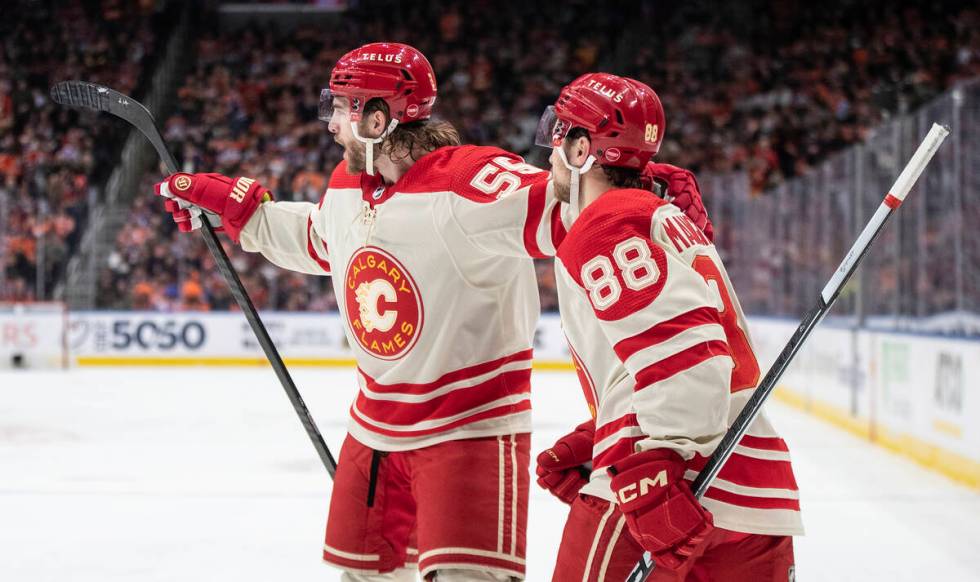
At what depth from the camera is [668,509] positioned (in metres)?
1.45

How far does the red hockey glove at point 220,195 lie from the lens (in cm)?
250

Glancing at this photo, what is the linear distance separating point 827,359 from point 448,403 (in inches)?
224

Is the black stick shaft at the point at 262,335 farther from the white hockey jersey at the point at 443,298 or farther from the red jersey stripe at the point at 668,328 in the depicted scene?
the red jersey stripe at the point at 668,328

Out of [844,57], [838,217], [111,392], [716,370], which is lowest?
[111,392]

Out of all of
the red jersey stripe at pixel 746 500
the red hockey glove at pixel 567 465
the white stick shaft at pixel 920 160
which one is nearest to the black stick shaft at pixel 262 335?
the red hockey glove at pixel 567 465

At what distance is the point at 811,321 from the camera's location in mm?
1710

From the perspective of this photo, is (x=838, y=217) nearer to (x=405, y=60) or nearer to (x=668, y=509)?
(x=405, y=60)

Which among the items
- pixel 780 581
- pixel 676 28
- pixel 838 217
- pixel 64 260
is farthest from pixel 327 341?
pixel 780 581

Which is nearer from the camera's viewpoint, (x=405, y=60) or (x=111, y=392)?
(x=405, y=60)

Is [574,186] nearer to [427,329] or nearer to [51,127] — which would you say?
[427,329]

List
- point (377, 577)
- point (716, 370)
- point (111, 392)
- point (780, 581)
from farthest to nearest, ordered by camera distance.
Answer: point (111, 392) → point (377, 577) → point (780, 581) → point (716, 370)

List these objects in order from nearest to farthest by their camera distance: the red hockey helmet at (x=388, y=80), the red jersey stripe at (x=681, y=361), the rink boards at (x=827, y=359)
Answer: the red jersey stripe at (x=681, y=361) < the red hockey helmet at (x=388, y=80) < the rink boards at (x=827, y=359)

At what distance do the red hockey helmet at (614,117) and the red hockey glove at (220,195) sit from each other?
3.38 feet

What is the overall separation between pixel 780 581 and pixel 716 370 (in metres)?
0.34
